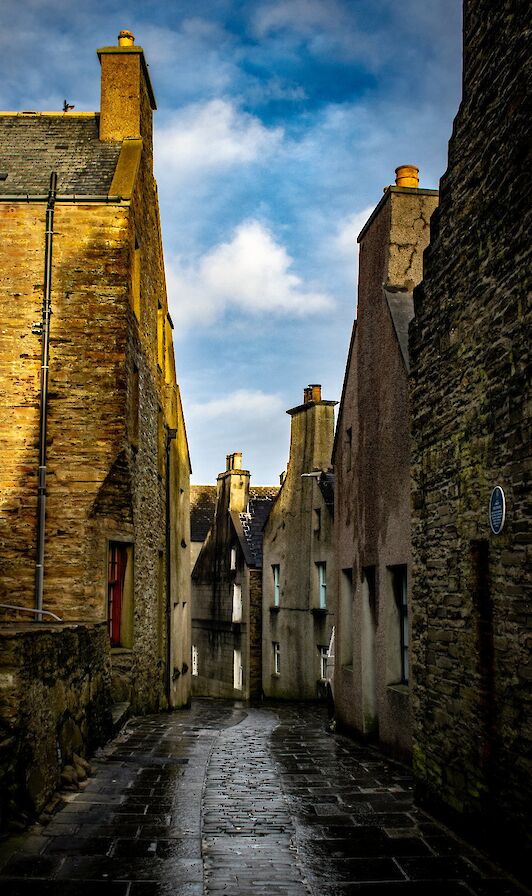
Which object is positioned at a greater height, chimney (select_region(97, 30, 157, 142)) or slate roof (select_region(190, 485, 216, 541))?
chimney (select_region(97, 30, 157, 142))

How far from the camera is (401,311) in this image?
11711 mm

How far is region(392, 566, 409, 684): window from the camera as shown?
10.9 meters

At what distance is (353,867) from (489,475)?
2.91 metres

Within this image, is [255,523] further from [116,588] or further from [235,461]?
[116,588]

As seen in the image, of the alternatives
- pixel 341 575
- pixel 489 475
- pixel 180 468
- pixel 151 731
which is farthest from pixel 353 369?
pixel 180 468

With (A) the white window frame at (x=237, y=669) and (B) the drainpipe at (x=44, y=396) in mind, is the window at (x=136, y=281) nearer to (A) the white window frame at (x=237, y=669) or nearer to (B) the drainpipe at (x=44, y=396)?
(B) the drainpipe at (x=44, y=396)

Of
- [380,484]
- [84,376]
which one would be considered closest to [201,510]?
[84,376]

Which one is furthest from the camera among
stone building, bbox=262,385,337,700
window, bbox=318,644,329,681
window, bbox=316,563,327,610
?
stone building, bbox=262,385,337,700

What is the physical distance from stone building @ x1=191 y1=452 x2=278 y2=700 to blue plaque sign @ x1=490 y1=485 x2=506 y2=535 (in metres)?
21.7

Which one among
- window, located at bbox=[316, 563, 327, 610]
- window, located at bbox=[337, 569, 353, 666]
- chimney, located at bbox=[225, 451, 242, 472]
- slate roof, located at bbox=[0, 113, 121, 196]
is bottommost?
window, located at bbox=[337, 569, 353, 666]

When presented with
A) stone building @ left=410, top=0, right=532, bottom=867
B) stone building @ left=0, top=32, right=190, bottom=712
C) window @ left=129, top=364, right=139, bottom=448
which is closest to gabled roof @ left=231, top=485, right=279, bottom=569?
stone building @ left=0, top=32, right=190, bottom=712

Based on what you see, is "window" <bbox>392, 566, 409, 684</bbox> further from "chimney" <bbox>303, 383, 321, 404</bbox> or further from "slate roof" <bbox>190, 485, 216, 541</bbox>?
"slate roof" <bbox>190, 485, 216, 541</bbox>

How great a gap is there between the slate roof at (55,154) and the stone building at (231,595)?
15.4 m

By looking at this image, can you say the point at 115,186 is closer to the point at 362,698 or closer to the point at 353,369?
the point at 353,369
